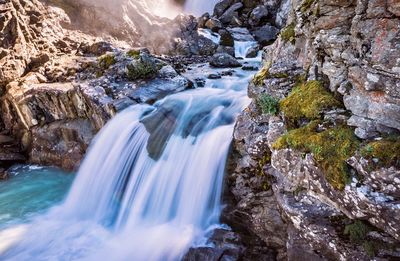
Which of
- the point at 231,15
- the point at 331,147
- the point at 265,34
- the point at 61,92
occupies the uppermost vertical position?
the point at 231,15

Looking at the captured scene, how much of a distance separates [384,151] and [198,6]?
33903 millimetres

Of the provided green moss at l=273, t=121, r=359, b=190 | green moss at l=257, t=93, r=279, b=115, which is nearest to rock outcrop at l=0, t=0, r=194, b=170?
green moss at l=257, t=93, r=279, b=115

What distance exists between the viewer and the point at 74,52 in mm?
15172

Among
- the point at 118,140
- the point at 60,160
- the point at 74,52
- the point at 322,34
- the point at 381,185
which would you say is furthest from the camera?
the point at 74,52

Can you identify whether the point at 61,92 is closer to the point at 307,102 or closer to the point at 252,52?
the point at 307,102

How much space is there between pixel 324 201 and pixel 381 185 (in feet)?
3.61

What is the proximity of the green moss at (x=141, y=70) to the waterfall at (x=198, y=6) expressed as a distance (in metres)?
24.6

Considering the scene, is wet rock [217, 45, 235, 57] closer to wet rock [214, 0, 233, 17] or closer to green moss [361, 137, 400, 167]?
wet rock [214, 0, 233, 17]

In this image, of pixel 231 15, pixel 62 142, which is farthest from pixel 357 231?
pixel 231 15

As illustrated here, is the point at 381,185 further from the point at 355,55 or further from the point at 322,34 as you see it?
the point at 322,34

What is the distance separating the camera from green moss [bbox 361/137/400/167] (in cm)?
404

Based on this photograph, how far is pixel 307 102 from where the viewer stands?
570 centimetres

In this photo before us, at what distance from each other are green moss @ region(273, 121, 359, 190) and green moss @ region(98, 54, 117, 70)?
30.7 ft

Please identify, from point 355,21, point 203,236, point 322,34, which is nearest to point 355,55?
point 355,21
